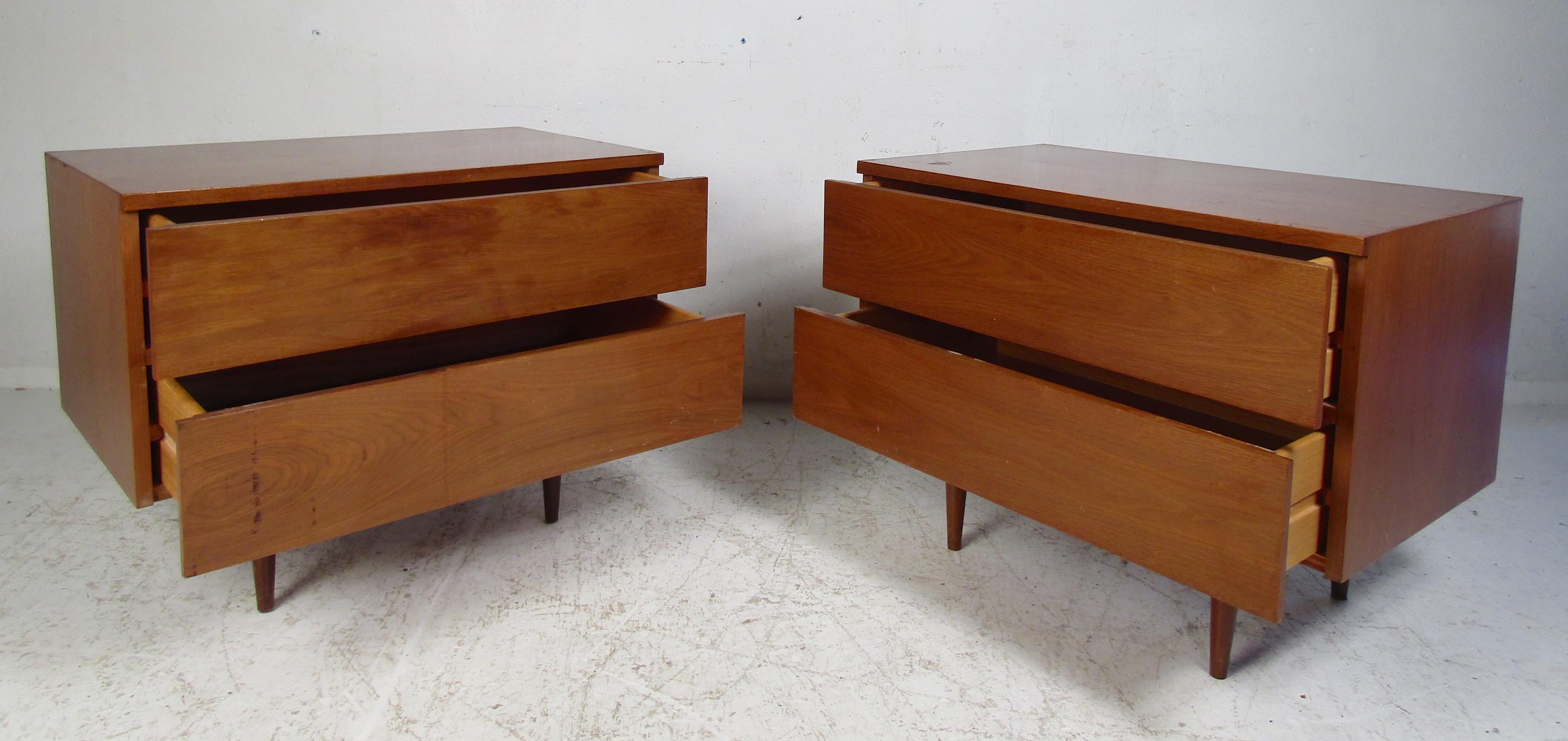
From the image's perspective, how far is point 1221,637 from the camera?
1.32m

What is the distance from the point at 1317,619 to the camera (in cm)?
147

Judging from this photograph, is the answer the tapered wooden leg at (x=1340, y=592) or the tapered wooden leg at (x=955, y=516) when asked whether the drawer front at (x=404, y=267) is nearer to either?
the tapered wooden leg at (x=955, y=516)

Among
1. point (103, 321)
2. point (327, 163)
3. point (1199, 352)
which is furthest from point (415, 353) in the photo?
point (1199, 352)

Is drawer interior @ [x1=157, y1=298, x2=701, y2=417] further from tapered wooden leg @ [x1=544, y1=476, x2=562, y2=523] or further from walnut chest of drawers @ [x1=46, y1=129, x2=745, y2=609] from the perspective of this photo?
tapered wooden leg @ [x1=544, y1=476, x2=562, y2=523]

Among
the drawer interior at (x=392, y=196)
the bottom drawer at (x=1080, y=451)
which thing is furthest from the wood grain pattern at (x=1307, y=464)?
the drawer interior at (x=392, y=196)

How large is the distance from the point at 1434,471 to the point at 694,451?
47.7 inches

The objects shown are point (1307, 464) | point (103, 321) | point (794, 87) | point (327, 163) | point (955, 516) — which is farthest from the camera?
point (794, 87)

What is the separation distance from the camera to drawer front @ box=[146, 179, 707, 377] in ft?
3.80

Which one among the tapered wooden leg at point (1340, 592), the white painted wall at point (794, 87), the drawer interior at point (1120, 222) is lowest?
the tapered wooden leg at point (1340, 592)

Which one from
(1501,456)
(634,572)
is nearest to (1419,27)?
(1501,456)

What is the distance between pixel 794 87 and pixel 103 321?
136cm

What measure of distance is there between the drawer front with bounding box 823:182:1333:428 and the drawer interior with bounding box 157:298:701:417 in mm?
287

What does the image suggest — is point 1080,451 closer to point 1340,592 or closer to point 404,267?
point 1340,592

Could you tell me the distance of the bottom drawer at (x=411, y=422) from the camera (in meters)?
1.19
